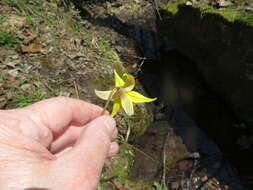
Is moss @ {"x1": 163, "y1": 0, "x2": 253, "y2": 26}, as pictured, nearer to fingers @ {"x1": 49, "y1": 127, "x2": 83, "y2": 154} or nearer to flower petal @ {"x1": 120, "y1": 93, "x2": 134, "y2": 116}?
flower petal @ {"x1": 120, "y1": 93, "x2": 134, "y2": 116}

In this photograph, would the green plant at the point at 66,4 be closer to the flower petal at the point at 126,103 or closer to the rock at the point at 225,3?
the rock at the point at 225,3

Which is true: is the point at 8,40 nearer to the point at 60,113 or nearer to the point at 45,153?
the point at 60,113

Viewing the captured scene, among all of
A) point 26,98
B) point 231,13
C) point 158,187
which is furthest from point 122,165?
point 231,13

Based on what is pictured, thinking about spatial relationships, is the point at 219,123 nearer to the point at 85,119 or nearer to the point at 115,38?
the point at 115,38

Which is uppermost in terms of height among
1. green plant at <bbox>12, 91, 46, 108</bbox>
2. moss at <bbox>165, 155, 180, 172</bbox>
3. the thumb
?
the thumb

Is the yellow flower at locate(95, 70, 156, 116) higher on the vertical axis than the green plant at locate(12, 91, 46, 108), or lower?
higher

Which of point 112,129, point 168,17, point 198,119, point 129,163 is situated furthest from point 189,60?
point 112,129

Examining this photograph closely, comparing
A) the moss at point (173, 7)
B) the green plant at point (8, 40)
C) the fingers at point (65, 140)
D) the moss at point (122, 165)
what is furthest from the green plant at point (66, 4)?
the fingers at point (65, 140)

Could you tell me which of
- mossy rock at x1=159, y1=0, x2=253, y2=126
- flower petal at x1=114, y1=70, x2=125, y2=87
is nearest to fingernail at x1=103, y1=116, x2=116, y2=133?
flower petal at x1=114, y1=70, x2=125, y2=87
